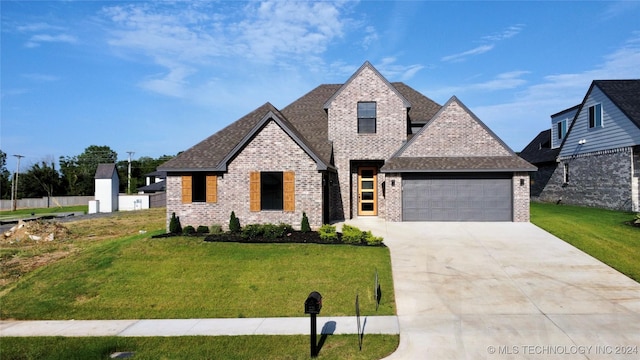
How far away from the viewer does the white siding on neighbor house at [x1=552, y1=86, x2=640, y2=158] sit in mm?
20172

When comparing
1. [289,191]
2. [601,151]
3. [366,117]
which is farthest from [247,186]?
[601,151]

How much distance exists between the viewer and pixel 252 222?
16219 mm

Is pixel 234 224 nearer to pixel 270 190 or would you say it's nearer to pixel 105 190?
pixel 270 190

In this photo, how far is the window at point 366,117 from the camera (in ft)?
65.8

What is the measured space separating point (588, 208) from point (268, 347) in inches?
936

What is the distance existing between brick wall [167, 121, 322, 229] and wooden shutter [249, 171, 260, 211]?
180 millimetres

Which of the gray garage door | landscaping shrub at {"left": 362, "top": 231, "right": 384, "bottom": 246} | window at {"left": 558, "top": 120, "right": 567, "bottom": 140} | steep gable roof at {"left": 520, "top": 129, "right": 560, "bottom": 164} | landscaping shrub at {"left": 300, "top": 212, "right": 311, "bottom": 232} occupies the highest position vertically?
window at {"left": 558, "top": 120, "right": 567, "bottom": 140}

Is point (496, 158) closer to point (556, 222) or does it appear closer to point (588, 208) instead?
point (556, 222)

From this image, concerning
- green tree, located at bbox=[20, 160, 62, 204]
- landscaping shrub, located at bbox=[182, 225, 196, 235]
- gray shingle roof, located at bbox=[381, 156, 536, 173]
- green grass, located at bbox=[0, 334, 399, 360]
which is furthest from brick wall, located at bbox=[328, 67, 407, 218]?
green tree, located at bbox=[20, 160, 62, 204]

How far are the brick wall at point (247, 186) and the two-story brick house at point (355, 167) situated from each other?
4cm

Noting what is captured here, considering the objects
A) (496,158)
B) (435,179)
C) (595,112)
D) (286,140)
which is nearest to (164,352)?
(286,140)

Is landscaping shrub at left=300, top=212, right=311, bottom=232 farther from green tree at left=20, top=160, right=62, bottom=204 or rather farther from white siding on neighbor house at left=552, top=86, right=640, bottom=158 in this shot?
green tree at left=20, top=160, right=62, bottom=204

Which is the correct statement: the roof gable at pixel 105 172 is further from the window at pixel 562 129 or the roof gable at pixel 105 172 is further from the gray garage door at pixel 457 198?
the window at pixel 562 129

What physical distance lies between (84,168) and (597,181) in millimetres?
76310
